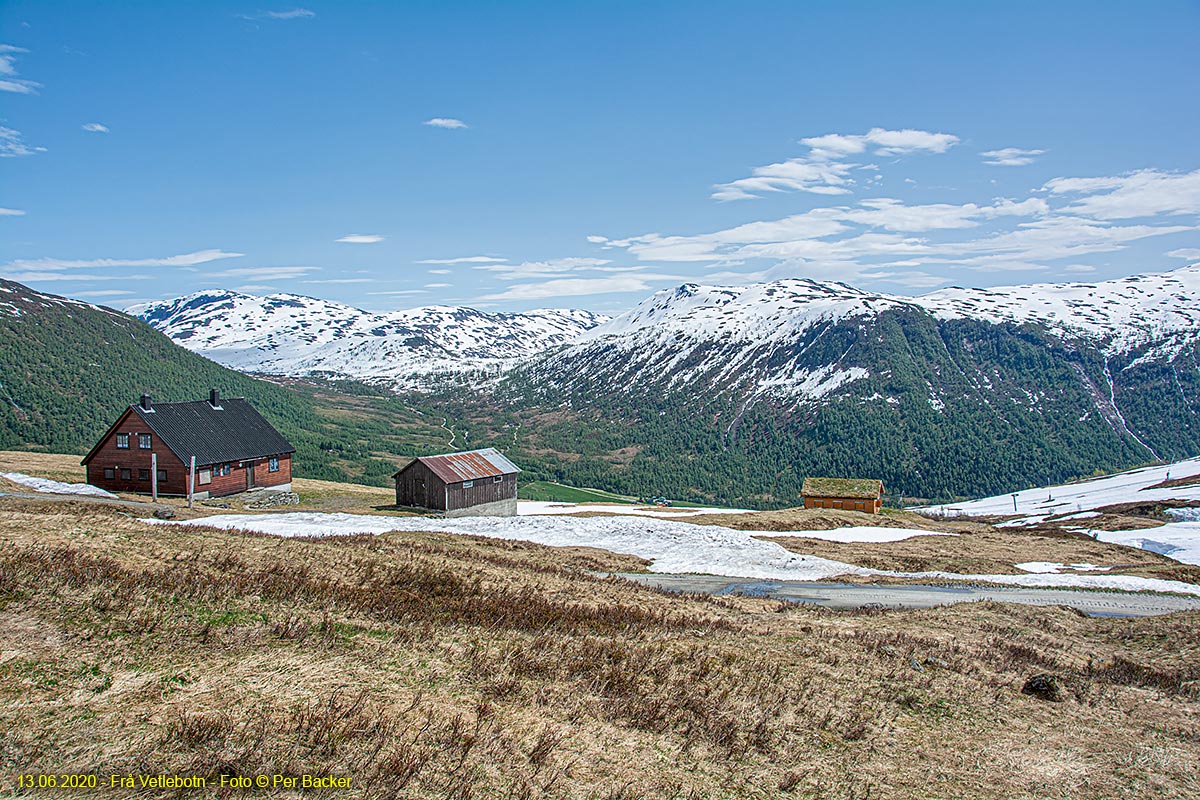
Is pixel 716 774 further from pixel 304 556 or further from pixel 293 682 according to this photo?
pixel 304 556

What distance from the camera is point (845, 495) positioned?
98250 mm

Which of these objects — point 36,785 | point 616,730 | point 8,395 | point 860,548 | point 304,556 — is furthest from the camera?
point 8,395

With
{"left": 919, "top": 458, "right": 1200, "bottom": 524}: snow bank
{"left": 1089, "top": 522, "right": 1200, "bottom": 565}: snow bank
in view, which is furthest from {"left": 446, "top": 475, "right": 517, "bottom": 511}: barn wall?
{"left": 919, "top": 458, "right": 1200, "bottom": 524}: snow bank

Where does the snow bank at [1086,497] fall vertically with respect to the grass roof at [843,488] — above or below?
below

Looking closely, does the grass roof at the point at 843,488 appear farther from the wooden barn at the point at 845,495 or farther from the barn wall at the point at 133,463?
the barn wall at the point at 133,463

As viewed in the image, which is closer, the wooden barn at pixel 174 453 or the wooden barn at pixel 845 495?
the wooden barn at pixel 174 453

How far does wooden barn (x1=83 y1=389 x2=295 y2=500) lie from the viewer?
60688 mm

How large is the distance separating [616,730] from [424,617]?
7.27m

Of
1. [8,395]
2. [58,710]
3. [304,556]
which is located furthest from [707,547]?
[8,395]

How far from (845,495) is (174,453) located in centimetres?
8075

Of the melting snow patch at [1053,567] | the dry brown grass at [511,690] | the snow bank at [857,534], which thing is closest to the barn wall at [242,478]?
the dry brown grass at [511,690]

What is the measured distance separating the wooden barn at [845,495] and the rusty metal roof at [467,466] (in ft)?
154

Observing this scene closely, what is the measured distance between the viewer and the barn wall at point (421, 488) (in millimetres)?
68000

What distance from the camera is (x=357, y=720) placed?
40.2 feet
